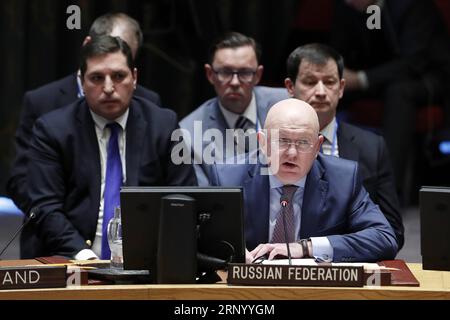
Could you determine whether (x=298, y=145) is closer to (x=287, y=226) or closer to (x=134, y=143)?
(x=287, y=226)

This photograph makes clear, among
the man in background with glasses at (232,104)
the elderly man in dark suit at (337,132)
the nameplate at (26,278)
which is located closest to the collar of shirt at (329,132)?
the elderly man in dark suit at (337,132)

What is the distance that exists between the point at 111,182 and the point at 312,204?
0.93 meters

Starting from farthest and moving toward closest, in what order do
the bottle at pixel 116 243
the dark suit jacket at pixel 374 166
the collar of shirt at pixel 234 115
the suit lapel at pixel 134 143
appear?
the collar of shirt at pixel 234 115 → the dark suit jacket at pixel 374 166 → the suit lapel at pixel 134 143 → the bottle at pixel 116 243

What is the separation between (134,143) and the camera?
4.74 m

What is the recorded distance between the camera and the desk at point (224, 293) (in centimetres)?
351

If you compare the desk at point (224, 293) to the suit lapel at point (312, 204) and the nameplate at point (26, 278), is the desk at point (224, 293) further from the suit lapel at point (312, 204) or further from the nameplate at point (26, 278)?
the suit lapel at point (312, 204)

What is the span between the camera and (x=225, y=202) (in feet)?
12.0

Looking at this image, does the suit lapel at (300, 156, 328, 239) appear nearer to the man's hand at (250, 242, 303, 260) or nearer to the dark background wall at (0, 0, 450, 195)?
the man's hand at (250, 242, 303, 260)

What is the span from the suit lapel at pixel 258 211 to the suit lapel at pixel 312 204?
13 cm

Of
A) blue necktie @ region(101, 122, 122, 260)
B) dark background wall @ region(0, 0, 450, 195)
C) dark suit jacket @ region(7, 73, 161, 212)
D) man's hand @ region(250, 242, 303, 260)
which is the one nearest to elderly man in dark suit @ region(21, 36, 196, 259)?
blue necktie @ region(101, 122, 122, 260)

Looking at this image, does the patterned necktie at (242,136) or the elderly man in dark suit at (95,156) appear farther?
the patterned necktie at (242,136)

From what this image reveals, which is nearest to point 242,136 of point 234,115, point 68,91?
point 234,115

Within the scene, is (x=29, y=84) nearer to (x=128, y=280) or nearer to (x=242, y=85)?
(x=242, y=85)

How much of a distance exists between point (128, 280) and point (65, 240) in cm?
90
